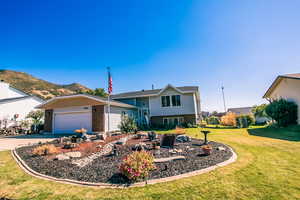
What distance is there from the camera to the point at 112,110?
53.2 ft


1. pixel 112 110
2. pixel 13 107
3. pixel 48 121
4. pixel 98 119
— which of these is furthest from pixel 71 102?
pixel 13 107

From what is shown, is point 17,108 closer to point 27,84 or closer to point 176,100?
point 176,100

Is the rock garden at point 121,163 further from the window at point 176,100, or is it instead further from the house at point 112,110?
the window at point 176,100

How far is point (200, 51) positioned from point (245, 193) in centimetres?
1381

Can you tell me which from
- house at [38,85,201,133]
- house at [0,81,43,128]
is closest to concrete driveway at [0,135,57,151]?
house at [38,85,201,133]

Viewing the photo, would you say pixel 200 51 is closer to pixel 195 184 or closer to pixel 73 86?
pixel 195 184

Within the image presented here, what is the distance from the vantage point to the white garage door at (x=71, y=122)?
15.8 metres

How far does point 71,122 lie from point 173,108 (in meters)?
13.4

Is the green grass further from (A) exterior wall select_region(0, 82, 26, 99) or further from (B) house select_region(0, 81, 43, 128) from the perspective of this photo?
(A) exterior wall select_region(0, 82, 26, 99)

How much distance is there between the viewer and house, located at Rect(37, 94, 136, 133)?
15219 millimetres

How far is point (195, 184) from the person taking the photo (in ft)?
12.5

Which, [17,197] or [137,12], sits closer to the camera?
[17,197]

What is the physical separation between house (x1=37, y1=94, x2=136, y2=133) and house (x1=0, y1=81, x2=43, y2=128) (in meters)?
7.62

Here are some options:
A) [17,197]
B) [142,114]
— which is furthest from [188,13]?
[142,114]
